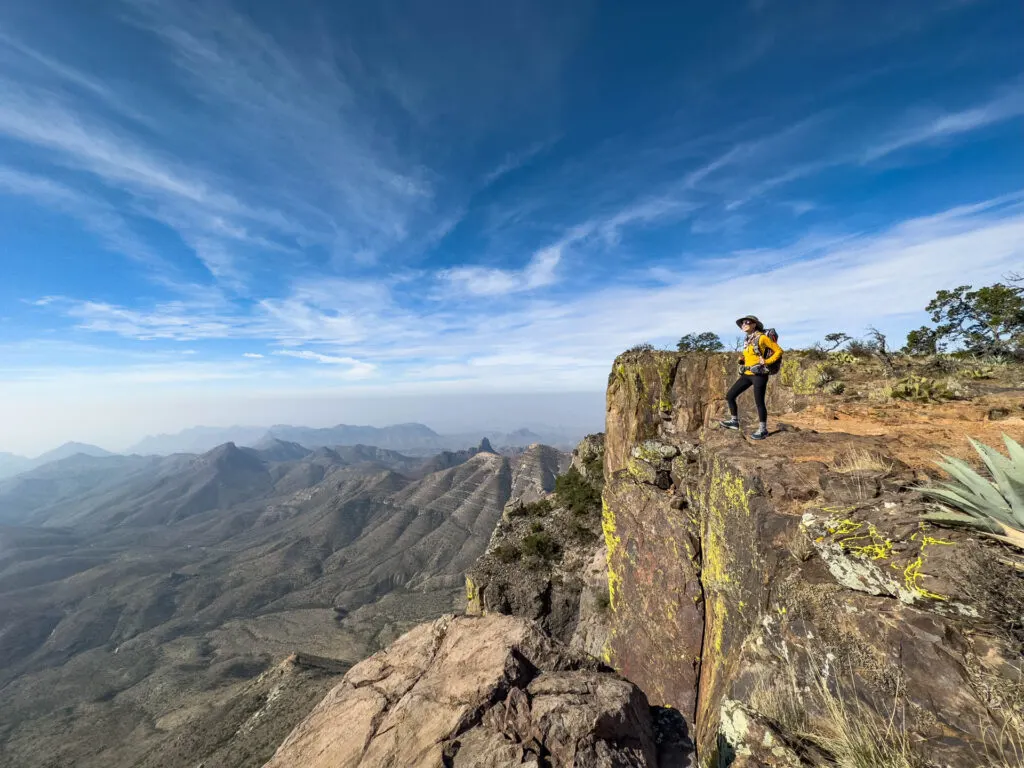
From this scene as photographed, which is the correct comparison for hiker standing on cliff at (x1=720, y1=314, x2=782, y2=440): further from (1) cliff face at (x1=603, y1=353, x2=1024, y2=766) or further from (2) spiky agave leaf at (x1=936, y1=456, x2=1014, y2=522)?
(2) spiky agave leaf at (x1=936, y1=456, x2=1014, y2=522)

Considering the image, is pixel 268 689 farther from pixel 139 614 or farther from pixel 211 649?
pixel 139 614

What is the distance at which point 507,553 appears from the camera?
32000 millimetres

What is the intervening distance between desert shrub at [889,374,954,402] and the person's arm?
21.2 feet

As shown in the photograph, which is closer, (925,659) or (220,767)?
(925,659)

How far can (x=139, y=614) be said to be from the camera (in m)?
166

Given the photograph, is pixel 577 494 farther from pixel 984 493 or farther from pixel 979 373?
pixel 984 493

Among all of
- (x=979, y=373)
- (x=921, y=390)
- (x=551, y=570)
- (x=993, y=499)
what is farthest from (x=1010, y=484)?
(x=551, y=570)

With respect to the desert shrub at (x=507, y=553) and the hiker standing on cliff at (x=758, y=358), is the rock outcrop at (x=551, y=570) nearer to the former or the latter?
the desert shrub at (x=507, y=553)

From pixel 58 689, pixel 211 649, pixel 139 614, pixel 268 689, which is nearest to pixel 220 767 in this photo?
pixel 268 689

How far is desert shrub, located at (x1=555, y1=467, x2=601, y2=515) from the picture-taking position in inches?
1303

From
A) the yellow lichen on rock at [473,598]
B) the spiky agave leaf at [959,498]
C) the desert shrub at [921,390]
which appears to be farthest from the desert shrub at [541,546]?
the spiky agave leaf at [959,498]

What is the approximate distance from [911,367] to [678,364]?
9561 mm

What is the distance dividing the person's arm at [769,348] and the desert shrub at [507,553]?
25245 millimetres

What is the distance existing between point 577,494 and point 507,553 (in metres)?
7.48
